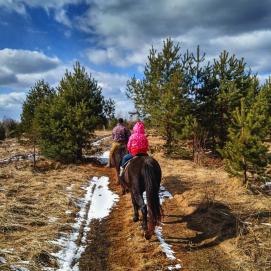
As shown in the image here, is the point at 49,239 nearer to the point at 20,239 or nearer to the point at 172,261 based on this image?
the point at 20,239

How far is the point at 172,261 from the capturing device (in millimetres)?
6176

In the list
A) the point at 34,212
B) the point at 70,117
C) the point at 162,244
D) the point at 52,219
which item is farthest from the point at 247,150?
the point at 70,117

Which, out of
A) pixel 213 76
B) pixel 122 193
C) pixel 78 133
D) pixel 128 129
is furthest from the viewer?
pixel 213 76

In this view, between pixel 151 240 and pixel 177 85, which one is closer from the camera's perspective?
pixel 151 240

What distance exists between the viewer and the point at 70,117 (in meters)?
18.9

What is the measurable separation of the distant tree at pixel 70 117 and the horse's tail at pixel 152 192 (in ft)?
37.4

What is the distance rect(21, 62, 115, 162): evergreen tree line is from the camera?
18.8m

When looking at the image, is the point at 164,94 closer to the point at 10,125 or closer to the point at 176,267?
the point at 176,267

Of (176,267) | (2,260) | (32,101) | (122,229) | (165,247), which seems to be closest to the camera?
(2,260)

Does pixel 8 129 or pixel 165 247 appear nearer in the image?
pixel 165 247

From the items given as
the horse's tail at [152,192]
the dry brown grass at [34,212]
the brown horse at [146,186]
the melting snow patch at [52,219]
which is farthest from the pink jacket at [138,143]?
the melting snow patch at [52,219]

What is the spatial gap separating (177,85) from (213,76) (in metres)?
3.31

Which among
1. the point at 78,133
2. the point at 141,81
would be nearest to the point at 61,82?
the point at 78,133

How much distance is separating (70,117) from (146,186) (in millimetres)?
12206
